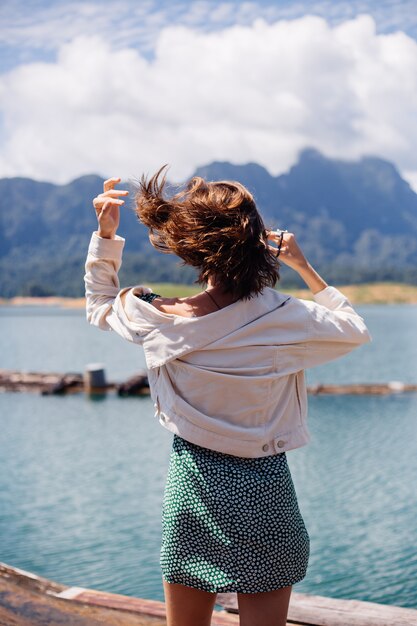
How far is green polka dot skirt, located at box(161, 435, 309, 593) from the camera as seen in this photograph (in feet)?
5.83

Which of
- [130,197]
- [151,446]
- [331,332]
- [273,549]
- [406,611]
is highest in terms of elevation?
[130,197]

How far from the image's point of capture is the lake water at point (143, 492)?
24.1 feet

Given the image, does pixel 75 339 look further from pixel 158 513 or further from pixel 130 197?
pixel 130 197

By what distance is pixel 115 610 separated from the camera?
259 centimetres

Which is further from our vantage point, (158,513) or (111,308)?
(158,513)

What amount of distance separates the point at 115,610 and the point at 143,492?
26.6 feet

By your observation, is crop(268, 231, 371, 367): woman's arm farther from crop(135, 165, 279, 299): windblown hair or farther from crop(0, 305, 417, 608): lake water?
crop(0, 305, 417, 608): lake water

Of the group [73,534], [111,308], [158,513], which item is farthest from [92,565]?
[111,308]

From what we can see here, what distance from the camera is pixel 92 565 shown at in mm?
Result: 7590

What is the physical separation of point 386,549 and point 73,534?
3747 mm

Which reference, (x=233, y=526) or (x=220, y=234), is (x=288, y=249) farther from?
(x=233, y=526)

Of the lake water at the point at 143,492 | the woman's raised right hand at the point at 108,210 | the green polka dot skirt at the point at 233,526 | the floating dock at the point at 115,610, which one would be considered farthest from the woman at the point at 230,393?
the lake water at the point at 143,492

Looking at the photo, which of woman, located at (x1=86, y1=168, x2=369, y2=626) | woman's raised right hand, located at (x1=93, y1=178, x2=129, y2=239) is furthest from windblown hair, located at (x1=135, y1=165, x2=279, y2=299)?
woman's raised right hand, located at (x1=93, y1=178, x2=129, y2=239)

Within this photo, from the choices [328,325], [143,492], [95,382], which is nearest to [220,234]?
[328,325]
